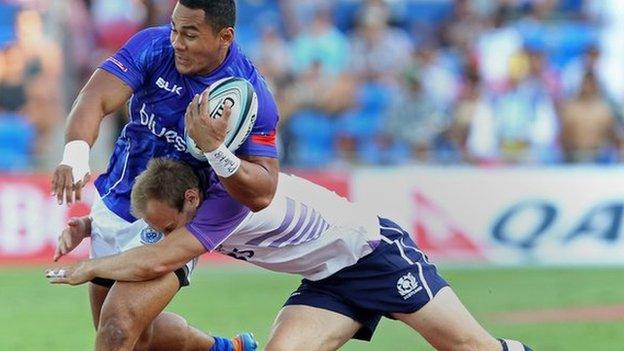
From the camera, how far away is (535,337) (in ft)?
35.1

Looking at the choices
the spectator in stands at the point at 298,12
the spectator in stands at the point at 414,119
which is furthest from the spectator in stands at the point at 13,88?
the spectator in stands at the point at 414,119

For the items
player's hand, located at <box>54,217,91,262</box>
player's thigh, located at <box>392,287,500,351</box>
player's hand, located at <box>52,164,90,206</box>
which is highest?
player's hand, located at <box>52,164,90,206</box>

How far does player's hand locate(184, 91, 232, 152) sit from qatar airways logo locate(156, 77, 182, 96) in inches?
28.3

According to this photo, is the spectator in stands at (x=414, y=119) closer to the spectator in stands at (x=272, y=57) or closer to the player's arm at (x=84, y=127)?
the spectator in stands at (x=272, y=57)

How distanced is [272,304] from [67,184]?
599 centimetres

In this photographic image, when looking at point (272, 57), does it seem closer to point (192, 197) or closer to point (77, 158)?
point (192, 197)

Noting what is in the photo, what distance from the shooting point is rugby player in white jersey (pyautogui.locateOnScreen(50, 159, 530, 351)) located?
704 cm

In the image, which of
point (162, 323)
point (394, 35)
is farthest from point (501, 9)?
point (162, 323)

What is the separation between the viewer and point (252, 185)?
22.1ft

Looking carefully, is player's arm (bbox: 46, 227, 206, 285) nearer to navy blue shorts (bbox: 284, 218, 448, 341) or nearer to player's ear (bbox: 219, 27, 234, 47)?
navy blue shorts (bbox: 284, 218, 448, 341)

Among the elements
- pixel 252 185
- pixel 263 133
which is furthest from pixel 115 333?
pixel 263 133

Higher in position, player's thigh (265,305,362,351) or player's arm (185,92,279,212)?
player's arm (185,92,279,212)

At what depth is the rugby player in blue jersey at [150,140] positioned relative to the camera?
22.5ft

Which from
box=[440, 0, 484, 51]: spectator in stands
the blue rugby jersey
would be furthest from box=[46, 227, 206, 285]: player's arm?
box=[440, 0, 484, 51]: spectator in stands
